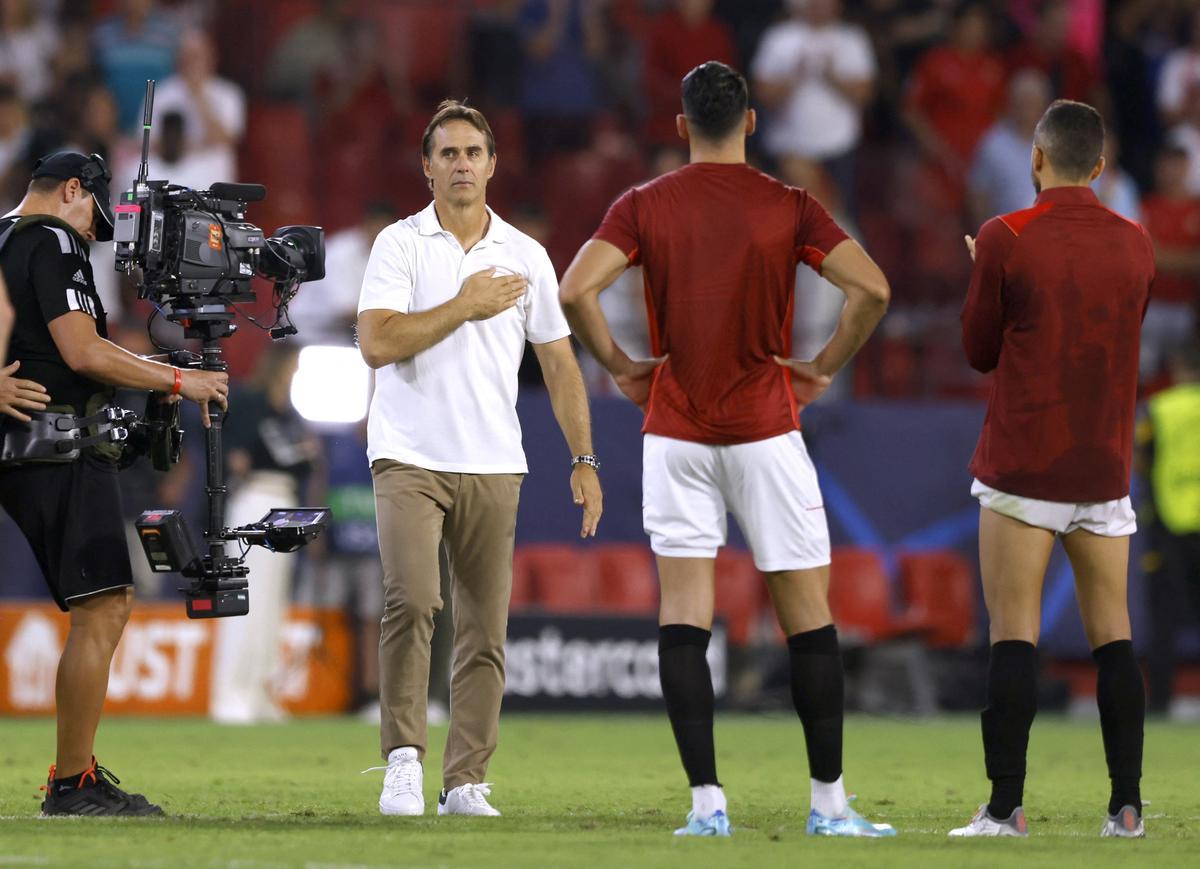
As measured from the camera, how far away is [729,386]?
21.1 feet

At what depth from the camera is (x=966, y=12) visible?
720 inches

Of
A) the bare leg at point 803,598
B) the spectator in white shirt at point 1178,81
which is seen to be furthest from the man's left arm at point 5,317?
the spectator in white shirt at point 1178,81

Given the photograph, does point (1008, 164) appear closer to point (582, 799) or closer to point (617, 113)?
point (617, 113)

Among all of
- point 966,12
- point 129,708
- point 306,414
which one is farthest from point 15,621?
point 966,12

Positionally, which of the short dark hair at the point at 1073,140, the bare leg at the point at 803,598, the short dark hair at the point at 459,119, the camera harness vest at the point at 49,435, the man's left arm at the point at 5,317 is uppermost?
the short dark hair at the point at 459,119

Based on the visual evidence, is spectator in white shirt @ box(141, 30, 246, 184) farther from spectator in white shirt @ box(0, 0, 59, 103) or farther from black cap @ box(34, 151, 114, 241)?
black cap @ box(34, 151, 114, 241)

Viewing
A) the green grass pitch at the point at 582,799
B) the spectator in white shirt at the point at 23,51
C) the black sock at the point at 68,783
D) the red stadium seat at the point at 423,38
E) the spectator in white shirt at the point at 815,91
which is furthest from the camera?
the red stadium seat at the point at 423,38

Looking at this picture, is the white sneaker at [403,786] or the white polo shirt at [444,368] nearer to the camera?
the white sneaker at [403,786]

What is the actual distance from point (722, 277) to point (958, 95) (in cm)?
1228

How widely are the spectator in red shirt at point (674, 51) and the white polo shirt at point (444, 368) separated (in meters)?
10.3

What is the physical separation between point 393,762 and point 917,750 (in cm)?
492

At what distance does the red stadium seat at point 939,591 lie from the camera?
15344mm

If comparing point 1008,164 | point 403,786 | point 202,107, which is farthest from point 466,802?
point 1008,164

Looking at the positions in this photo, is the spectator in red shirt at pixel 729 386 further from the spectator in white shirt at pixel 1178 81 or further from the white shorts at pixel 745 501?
the spectator in white shirt at pixel 1178 81
